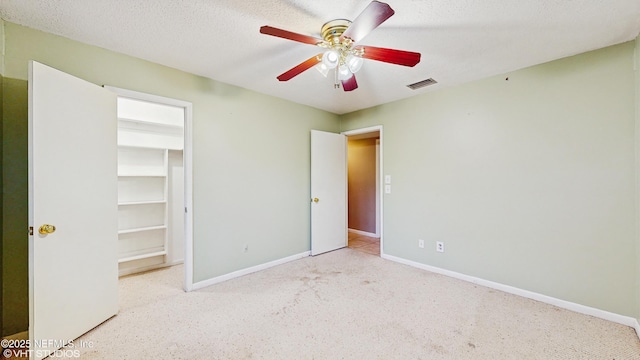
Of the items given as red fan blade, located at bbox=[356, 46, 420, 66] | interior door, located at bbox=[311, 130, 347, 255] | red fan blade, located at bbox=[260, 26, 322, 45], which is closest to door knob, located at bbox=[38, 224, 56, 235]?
red fan blade, located at bbox=[260, 26, 322, 45]

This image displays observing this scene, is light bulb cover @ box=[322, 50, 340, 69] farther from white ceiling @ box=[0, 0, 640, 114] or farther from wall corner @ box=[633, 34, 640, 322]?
wall corner @ box=[633, 34, 640, 322]

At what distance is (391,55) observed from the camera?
1.64 metres

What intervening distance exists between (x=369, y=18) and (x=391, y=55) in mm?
387

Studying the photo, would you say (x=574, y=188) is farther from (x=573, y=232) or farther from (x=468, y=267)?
(x=468, y=267)

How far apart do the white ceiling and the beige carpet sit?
94.8 inches

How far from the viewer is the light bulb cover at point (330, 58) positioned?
5.77ft

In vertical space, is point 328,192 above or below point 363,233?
above

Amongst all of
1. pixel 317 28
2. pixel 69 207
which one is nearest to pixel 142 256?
pixel 69 207

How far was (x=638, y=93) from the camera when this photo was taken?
1.98 meters

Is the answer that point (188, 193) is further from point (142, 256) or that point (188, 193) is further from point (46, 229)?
point (142, 256)

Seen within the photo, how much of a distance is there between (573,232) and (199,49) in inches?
154

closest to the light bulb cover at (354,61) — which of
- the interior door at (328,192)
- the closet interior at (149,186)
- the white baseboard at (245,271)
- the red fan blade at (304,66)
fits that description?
the red fan blade at (304,66)

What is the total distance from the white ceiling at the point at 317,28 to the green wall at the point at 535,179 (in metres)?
0.33

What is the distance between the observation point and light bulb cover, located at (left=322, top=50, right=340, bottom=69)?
5.77 ft
